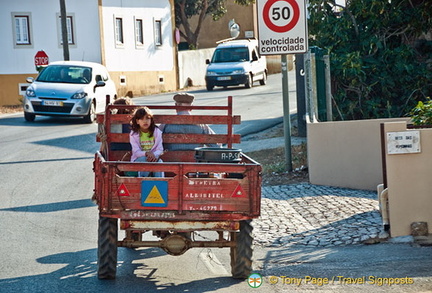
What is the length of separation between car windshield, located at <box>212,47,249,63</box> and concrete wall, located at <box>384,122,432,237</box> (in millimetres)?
30187

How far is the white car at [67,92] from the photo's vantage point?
25016 millimetres

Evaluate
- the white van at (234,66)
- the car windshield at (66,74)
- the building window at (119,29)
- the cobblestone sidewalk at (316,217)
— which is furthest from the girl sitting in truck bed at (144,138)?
the building window at (119,29)

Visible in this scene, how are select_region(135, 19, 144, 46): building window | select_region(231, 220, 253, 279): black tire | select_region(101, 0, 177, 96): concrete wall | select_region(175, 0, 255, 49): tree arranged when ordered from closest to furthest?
1. select_region(231, 220, 253, 279): black tire
2. select_region(101, 0, 177, 96): concrete wall
3. select_region(135, 19, 144, 46): building window
4. select_region(175, 0, 255, 49): tree

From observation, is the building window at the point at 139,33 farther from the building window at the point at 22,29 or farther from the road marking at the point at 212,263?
the road marking at the point at 212,263

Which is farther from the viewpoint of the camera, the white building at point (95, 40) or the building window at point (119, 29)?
the building window at point (119, 29)

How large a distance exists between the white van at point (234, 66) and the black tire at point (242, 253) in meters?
31.0

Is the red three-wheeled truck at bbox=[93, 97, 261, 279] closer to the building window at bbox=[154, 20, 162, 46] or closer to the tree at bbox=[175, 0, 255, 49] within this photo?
the building window at bbox=[154, 20, 162, 46]

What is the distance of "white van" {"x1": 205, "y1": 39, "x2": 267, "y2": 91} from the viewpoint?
129ft

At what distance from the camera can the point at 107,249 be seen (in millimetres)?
8344

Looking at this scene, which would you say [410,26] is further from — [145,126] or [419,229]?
[145,126]

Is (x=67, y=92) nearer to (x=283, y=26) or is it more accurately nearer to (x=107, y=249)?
(x=283, y=26)

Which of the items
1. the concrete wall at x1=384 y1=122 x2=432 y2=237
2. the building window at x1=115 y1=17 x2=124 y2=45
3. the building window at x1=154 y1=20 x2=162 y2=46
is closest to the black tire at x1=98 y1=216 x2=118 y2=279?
the concrete wall at x1=384 y1=122 x2=432 y2=237

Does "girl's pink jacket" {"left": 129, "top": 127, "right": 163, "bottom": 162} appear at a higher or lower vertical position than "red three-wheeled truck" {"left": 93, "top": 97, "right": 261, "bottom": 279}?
higher

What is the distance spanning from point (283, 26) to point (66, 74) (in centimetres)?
1254
